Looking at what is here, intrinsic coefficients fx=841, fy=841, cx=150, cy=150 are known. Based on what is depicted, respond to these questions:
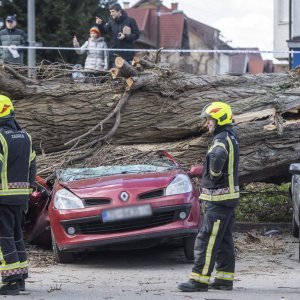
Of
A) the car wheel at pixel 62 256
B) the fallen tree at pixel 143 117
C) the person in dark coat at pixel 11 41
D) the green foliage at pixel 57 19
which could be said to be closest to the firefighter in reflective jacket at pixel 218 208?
the car wheel at pixel 62 256

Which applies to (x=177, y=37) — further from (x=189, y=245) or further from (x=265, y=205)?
(x=189, y=245)

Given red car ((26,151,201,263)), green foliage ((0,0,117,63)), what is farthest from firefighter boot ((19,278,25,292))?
green foliage ((0,0,117,63))

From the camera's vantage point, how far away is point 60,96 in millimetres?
11531

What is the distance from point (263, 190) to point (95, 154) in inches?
150

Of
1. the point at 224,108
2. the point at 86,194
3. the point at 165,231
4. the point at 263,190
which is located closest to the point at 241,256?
the point at 165,231

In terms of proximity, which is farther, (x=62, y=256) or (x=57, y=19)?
(x=57, y=19)

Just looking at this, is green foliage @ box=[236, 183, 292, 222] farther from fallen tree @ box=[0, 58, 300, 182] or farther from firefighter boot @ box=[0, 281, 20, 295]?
firefighter boot @ box=[0, 281, 20, 295]

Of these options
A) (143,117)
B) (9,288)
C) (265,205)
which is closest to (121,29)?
(143,117)

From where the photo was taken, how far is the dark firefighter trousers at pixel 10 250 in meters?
7.63

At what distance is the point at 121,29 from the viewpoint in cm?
1458

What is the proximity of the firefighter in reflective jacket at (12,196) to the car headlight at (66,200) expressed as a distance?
4.44ft

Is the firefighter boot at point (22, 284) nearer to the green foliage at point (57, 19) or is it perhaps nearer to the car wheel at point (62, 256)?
the car wheel at point (62, 256)

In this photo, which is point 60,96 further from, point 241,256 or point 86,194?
point 241,256

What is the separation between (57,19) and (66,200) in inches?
745
